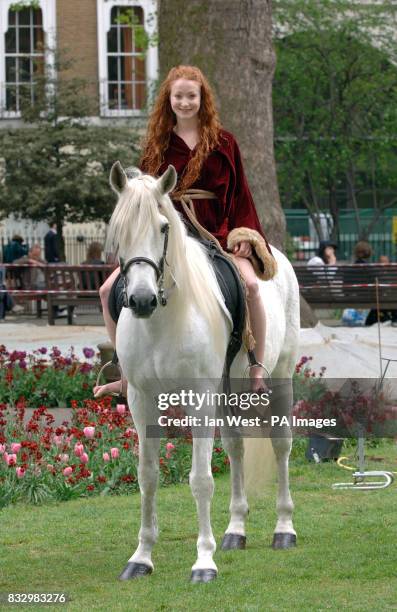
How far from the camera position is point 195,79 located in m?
7.61

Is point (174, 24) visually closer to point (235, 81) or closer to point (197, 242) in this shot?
point (235, 81)

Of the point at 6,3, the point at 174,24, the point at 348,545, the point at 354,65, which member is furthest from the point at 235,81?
the point at 6,3

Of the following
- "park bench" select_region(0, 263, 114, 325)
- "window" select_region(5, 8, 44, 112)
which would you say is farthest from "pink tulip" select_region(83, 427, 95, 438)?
"window" select_region(5, 8, 44, 112)

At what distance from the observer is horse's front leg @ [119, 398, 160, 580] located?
713cm

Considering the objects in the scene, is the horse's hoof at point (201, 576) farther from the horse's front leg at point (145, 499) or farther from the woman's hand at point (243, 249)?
the woman's hand at point (243, 249)

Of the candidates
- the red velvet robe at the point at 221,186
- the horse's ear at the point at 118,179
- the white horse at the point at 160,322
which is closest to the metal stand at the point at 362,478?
the white horse at the point at 160,322

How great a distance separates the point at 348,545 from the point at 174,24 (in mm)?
9498

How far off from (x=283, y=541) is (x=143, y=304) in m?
2.21

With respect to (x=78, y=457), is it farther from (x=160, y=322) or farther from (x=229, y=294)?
(x=160, y=322)

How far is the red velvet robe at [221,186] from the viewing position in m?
7.64

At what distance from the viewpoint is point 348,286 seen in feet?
73.7

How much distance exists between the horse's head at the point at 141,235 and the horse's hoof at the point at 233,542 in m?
1.82

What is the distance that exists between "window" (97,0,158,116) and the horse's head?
3732cm

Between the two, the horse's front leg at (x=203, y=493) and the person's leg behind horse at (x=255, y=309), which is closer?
the horse's front leg at (x=203, y=493)
